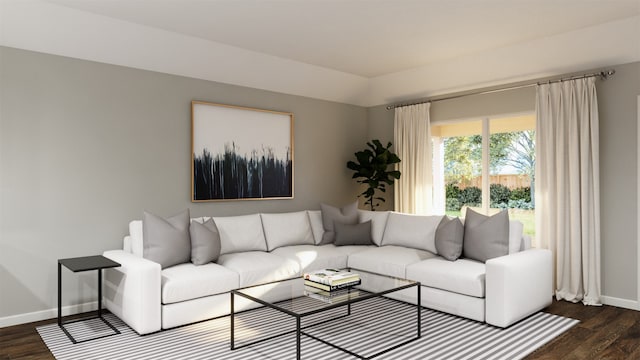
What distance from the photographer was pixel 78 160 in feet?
13.5

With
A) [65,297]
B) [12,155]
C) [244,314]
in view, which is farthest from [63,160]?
[244,314]

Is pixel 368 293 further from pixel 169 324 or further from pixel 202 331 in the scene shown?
pixel 169 324

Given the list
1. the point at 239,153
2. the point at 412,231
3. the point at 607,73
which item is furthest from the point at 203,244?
the point at 607,73

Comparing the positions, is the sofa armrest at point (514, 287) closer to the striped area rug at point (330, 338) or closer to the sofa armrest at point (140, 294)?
the striped area rug at point (330, 338)

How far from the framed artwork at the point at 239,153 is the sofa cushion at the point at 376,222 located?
1.02 meters

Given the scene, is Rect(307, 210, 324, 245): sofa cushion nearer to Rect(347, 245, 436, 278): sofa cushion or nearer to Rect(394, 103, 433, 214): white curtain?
Rect(347, 245, 436, 278): sofa cushion

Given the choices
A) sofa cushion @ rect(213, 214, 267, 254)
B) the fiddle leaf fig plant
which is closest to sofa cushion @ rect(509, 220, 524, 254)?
the fiddle leaf fig plant

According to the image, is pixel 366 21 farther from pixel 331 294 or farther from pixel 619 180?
pixel 619 180

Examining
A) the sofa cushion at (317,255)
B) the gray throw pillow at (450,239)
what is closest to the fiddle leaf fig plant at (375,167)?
the sofa cushion at (317,255)

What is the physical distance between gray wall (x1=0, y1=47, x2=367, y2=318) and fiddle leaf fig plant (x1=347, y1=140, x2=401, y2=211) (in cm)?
198

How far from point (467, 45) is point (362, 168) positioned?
2.21m

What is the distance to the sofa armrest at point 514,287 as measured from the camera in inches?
144

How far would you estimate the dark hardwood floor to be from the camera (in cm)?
316

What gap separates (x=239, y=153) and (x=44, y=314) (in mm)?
2521
